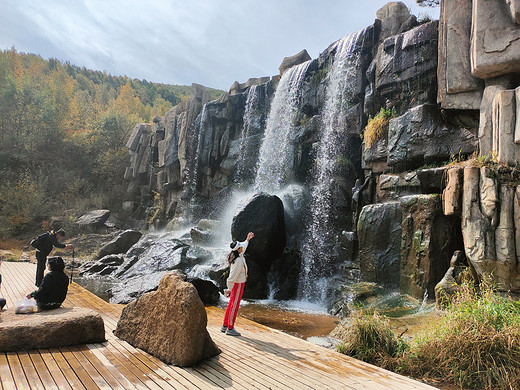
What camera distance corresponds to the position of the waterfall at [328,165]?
456 inches

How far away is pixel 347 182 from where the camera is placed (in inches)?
520

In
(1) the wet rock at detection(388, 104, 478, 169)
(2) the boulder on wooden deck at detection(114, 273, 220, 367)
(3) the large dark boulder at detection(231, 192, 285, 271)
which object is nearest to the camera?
(2) the boulder on wooden deck at detection(114, 273, 220, 367)

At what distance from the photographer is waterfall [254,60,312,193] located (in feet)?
52.5

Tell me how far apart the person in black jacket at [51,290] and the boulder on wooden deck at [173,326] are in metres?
1.43

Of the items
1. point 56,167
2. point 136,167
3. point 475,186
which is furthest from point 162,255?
point 56,167

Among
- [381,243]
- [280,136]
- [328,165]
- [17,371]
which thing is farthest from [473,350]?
[280,136]

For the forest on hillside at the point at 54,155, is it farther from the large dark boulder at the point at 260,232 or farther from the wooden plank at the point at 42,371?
the wooden plank at the point at 42,371

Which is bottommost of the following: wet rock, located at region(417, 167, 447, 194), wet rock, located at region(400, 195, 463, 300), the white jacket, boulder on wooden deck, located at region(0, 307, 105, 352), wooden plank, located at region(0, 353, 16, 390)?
wooden plank, located at region(0, 353, 16, 390)

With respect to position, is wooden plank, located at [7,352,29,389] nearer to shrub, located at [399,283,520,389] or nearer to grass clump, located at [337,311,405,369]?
grass clump, located at [337,311,405,369]

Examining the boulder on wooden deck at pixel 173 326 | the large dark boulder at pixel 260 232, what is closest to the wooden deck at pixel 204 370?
the boulder on wooden deck at pixel 173 326

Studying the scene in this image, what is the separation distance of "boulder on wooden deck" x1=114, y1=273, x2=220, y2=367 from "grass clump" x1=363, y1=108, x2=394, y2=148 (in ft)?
28.1

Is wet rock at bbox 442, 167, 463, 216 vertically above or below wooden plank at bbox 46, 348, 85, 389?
above

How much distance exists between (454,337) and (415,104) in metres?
7.96

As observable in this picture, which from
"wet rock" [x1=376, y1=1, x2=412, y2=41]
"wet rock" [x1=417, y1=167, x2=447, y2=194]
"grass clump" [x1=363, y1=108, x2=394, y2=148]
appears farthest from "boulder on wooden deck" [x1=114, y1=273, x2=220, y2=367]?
"wet rock" [x1=376, y1=1, x2=412, y2=41]
